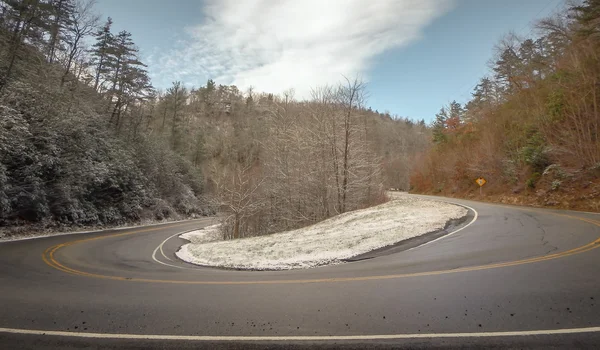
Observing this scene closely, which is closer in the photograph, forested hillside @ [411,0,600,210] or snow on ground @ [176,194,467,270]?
snow on ground @ [176,194,467,270]

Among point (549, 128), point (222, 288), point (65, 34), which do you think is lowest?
point (222, 288)

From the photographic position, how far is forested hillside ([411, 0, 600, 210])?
19.1m

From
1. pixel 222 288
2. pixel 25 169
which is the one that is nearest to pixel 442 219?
pixel 222 288

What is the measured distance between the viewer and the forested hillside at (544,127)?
19141 mm

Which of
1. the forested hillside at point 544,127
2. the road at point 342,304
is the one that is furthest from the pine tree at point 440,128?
the road at point 342,304

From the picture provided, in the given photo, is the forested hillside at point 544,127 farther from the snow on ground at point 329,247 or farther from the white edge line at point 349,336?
the white edge line at point 349,336

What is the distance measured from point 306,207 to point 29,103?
2129cm

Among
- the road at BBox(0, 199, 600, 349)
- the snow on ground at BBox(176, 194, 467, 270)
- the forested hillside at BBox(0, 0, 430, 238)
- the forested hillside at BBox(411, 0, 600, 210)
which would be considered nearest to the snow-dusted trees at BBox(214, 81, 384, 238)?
the forested hillside at BBox(0, 0, 430, 238)

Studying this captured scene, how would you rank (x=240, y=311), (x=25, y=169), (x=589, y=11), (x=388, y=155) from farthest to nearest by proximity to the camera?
(x=388, y=155) < (x=589, y=11) < (x=25, y=169) < (x=240, y=311)

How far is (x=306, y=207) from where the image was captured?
24.3 m

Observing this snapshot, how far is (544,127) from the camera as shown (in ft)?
76.5

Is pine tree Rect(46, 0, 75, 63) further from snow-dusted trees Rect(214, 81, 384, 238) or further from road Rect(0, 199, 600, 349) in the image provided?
road Rect(0, 199, 600, 349)

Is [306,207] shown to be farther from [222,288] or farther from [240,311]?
[240,311]

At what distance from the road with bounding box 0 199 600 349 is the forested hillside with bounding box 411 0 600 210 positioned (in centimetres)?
1494
